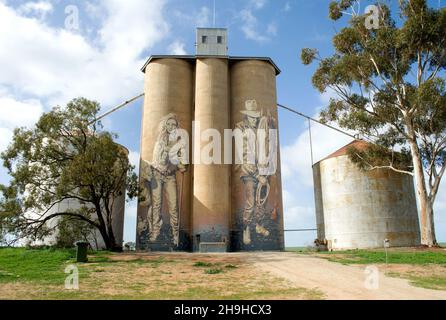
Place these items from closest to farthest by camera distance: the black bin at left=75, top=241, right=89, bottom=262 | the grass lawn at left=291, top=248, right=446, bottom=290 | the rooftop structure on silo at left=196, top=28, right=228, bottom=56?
the grass lawn at left=291, top=248, right=446, bottom=290 → the black bin at left=75, top=241, right=89, bottom=262 → the rooftop structure on silo at left=196, top=28, right=228, bottom=56

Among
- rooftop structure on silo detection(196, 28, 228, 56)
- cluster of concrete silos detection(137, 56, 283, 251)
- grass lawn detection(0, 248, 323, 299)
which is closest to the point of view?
grass lawn detection(0, 248, 323, 299)

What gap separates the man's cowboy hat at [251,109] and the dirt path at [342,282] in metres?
21.5

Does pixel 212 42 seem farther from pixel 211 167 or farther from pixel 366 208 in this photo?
pixel 366 208

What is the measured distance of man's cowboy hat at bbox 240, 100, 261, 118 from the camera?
41.9 metres

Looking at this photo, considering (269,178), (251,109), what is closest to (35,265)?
(269,178)

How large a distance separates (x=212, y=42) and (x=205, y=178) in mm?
15523

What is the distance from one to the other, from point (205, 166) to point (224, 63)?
11682 mm

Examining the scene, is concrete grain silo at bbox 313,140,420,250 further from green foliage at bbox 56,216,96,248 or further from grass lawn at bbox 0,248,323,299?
green foliage at bbox 56,216,96,248

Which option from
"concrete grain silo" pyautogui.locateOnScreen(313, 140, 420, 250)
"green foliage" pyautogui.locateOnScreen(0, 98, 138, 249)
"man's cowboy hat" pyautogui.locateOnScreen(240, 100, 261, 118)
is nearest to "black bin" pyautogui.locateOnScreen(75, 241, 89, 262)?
"green foliage" pyautogui.locateOnScreen(0, 98, 138, 249)

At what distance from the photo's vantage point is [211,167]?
39062mm

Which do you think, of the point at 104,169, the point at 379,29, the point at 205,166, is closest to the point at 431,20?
the point at 379,29

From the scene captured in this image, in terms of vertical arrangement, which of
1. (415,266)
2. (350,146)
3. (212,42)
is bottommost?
(415,266)

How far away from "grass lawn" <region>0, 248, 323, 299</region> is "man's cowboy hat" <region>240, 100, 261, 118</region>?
21.1m
